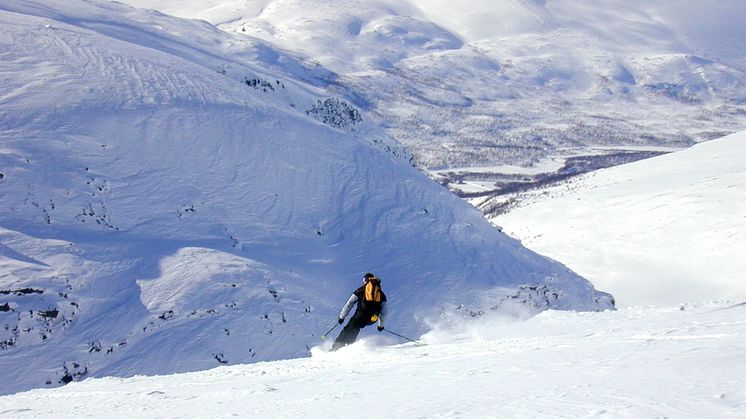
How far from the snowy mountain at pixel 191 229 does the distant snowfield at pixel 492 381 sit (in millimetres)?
4816

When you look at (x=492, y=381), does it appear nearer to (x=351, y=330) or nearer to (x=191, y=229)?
(x=351, y=330)

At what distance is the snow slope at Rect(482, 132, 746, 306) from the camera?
50062 mm

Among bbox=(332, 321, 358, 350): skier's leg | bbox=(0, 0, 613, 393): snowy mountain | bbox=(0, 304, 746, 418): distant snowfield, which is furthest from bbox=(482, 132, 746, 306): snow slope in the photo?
bbox=(0, 304, 746, 418): distant snowfield

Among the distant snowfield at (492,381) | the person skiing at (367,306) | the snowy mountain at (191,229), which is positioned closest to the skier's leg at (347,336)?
the person skiing at (367,306)

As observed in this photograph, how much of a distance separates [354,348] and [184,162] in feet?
46.1

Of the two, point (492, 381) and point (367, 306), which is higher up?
point (492, 381)

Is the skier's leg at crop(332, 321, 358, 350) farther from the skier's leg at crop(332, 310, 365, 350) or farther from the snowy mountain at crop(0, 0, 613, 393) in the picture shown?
the snowy mountain at crop(0, 0, 613, 393)

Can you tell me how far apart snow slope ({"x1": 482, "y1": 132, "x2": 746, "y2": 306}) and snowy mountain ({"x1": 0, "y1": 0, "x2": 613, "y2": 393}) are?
79.9 feet

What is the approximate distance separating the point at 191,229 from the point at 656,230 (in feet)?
163

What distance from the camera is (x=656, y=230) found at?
6094 centimetres

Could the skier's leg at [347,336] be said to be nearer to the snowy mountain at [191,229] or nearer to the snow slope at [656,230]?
the snowy mountain at [191,229]

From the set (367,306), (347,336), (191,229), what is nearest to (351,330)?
(347,336)

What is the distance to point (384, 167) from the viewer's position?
102 ft

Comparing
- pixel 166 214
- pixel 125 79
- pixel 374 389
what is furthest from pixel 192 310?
pixel 125 79
